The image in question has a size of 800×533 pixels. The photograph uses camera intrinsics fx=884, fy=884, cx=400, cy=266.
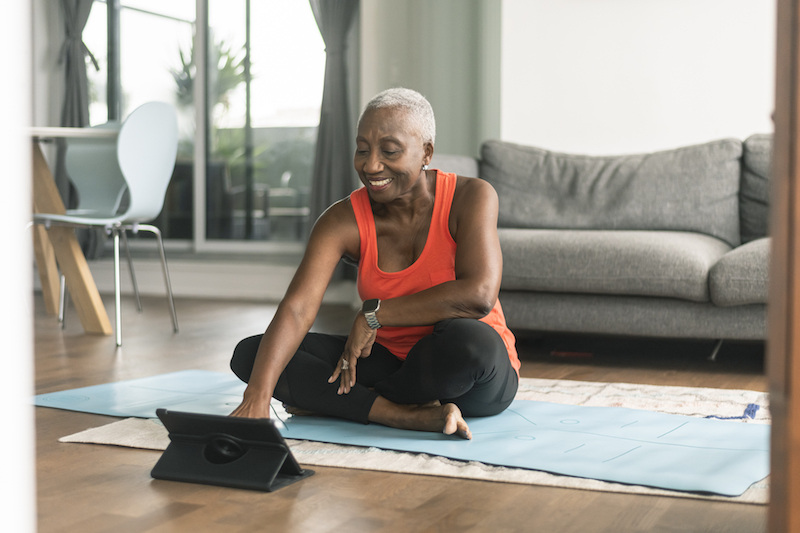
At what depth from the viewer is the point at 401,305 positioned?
1.96m

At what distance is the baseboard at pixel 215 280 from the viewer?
17.9 ft

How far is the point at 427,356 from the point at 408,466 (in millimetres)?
274

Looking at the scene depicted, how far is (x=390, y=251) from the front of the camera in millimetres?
2084

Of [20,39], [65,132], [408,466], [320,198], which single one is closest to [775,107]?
[20,39]

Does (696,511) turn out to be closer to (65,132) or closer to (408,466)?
(408,466)

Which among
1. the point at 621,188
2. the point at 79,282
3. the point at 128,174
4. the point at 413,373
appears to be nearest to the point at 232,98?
the point at 128,174

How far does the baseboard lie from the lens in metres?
5.45

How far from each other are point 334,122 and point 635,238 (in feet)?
8.09

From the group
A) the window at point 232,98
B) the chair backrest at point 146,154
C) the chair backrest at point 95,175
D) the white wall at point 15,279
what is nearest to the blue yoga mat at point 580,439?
the white wall at point 15,279

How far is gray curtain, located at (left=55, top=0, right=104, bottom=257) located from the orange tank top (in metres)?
4.31

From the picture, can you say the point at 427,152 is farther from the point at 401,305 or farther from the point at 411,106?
the point at 401,305

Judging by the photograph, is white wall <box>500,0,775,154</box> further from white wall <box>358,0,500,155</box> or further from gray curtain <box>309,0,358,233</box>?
gray curtain <box>309,0,358,233</box>

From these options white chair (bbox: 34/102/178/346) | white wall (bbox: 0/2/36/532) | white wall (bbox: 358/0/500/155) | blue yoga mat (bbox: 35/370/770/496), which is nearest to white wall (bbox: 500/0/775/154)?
white wall (bbox: 358/0/500/155)

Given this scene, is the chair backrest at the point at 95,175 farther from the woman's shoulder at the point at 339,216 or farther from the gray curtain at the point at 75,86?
the woman's shoulder at the point at 339,216
